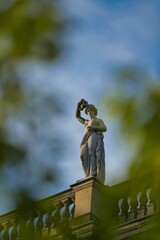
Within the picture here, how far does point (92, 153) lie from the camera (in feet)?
60.5

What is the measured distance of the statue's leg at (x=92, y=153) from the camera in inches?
716

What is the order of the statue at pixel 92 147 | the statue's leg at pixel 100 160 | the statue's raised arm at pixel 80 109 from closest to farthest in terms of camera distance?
1. the statue's leg at pixel 100 160
2. the statue at pixel 92 147
3. the statue's raised arm at pixel 80 109

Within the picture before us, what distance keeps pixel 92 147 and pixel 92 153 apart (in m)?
0.14

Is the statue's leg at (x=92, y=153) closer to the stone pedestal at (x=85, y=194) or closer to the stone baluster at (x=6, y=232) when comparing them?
the stone pedestal at (x=85, y=194)

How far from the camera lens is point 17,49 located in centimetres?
682

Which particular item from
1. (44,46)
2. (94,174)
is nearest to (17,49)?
(44,46)

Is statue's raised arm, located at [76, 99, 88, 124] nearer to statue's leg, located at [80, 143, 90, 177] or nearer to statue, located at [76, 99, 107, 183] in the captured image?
statue, located at [76, 99, 107, 183]

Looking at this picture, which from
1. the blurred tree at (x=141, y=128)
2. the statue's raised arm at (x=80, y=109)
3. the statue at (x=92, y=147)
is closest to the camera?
the blurred tree at (x=141, y=128)

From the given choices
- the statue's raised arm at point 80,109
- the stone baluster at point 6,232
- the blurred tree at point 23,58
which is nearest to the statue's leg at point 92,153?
the statue's raised arm at point 80,109

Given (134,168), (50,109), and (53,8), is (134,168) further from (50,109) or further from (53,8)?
(53,8)

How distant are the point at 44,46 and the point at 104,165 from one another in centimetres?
1159

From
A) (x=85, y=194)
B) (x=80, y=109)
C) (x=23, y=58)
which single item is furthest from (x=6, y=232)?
(x=23, y=58)

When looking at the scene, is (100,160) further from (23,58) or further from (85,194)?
(23,58)

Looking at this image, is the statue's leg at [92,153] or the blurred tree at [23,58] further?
the statue's leg at [92,153]
